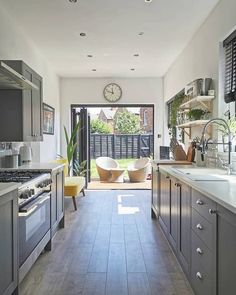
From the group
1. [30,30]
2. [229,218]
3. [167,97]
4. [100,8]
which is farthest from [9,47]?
[167,97]

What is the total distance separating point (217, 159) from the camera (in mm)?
3744

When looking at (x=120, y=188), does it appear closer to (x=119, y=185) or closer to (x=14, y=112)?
(x=119, y=185)

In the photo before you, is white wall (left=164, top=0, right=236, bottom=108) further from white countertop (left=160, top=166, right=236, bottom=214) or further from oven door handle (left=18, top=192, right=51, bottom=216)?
oven door handle (left=18, top=192, right=51, bottom=216)

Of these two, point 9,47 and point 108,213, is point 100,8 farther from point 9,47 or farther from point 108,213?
point 108,213

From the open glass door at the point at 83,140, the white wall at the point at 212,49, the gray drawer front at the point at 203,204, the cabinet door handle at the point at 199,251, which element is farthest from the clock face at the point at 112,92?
the cabinet door handle at the point at 199,251

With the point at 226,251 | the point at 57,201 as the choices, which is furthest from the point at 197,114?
the point at 226,251

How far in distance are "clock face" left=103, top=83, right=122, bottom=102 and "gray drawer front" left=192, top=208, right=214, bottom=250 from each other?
5879 millimetres

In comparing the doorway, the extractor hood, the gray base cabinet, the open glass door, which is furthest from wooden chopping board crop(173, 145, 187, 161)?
the doorway

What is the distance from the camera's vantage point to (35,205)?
2846 millimetres

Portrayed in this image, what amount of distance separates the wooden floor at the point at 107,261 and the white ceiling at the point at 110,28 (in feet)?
9.12

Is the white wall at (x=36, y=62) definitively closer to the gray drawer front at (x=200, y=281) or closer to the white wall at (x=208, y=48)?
the white wall at (x=208, y=48)

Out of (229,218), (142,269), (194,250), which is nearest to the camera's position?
(229,218)

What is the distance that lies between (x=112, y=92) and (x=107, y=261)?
5.41 m

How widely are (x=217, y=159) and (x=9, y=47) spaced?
9.71ft
